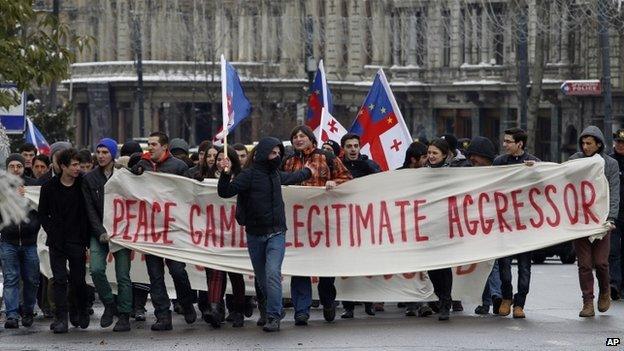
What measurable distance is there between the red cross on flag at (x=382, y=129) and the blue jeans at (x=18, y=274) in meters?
6.17

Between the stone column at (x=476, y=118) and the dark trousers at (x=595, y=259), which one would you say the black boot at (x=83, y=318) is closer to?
the dark trousers at (x=595, y=259)

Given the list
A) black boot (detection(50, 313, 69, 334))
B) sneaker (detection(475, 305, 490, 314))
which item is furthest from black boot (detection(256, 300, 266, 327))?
sneaker (detection(475, 305, 490, 314))

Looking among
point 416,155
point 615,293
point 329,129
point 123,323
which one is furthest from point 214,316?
point 329,129

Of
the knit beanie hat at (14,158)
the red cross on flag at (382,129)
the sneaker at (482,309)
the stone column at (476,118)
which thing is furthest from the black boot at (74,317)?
the stone column at (476,118)

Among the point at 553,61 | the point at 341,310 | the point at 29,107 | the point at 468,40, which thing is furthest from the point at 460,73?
the point at 341,310

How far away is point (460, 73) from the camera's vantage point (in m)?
61.3

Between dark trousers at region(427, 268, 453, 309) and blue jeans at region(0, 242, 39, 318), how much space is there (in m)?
3.71

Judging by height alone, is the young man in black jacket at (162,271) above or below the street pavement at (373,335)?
above

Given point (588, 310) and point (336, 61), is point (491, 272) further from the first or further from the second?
point (336, 61)

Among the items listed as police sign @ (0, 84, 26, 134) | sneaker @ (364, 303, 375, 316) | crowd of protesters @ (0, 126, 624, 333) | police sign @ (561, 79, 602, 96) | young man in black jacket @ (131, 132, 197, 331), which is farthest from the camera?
police sign @ (561, 79, 602, 96)

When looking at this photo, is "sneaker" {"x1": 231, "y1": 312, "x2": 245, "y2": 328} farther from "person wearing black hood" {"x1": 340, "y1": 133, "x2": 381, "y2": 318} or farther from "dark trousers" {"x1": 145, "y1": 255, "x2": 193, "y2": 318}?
"person wearing black hood" {"x1": 340, "y1": 133, "x2": 381, "y2": 318}

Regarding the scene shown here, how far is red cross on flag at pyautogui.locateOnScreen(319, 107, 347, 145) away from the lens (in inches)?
862

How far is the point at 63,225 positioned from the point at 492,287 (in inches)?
162

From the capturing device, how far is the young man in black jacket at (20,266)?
51.9 feet
